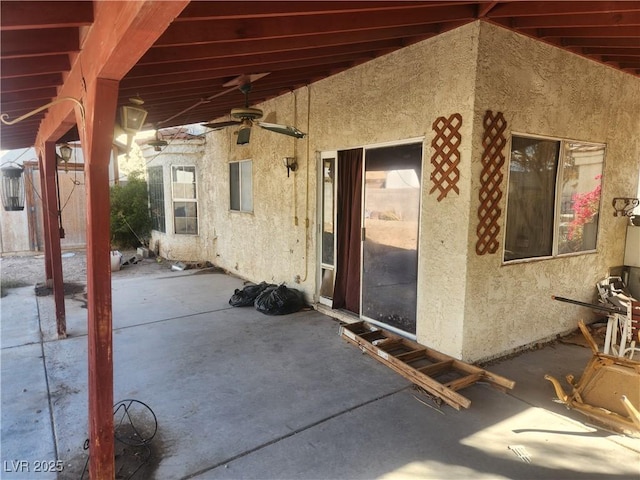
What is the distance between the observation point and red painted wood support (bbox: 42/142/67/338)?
4.82m

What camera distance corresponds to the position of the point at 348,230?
525 centimetres

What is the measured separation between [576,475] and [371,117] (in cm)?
379

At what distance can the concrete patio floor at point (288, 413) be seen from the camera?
2521 mm

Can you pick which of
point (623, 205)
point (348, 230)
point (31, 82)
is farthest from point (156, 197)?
point (623, 205)

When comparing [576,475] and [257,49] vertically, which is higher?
[257,49]

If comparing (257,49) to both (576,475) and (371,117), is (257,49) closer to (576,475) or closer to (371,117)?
(371,117)

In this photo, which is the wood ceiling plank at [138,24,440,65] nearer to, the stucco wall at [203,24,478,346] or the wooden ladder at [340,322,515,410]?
the stucco wall at [203,24,478,346]

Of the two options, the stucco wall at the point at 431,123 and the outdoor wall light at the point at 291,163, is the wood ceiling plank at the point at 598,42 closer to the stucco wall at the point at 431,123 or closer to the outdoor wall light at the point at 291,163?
the stucco wall at the point at 431,123

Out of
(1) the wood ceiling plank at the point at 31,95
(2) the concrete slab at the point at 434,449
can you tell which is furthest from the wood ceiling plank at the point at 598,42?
(1) the wood ceiling plank at the point at 31,95

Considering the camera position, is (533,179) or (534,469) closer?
(534,469)

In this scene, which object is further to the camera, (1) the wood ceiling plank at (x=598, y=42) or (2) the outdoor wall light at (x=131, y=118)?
(1) the wood ceiling plank at (x=598, y=42)

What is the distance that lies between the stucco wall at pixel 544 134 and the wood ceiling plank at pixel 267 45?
0.78m

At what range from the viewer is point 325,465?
2.51m

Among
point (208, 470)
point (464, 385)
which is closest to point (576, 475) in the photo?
point (464, 385)
